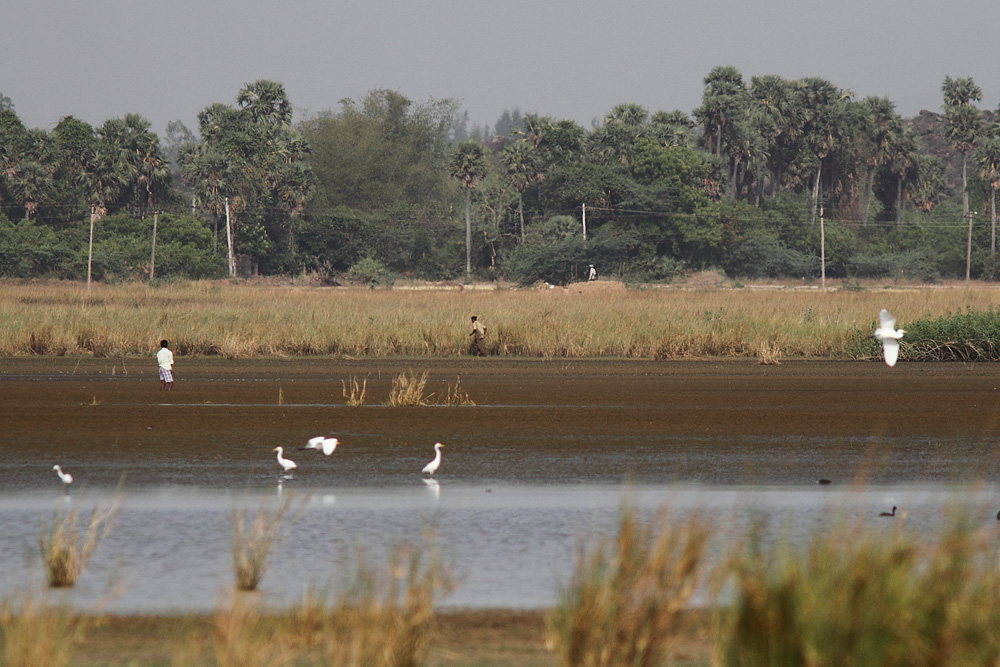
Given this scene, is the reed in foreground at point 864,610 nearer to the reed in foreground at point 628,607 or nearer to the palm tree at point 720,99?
the reed in foreground at point 628,607

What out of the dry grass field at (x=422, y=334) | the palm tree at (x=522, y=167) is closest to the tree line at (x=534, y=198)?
the palm tree at (x=522, y=167)

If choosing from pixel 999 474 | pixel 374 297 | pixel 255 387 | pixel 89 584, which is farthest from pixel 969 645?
pixel 374 297

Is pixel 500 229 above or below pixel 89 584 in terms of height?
above

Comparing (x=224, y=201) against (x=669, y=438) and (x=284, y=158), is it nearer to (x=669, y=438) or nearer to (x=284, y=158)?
(x=284, y=158)

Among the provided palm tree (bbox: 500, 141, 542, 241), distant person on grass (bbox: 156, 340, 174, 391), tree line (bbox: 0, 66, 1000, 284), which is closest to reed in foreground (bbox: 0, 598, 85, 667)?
distant person on grass (bbox: 156, 340, 174, 391)

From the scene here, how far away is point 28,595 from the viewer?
537 centimetres

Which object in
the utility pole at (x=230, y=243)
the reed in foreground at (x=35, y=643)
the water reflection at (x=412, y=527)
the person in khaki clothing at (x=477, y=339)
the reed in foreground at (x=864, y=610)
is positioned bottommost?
the water reflection at (x=412, y=527)

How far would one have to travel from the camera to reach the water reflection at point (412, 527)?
768cm

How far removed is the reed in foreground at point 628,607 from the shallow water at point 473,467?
1.02 ft

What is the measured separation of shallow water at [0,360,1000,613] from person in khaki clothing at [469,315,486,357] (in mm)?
3967

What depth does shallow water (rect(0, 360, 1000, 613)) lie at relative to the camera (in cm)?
836

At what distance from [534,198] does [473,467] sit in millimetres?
79170

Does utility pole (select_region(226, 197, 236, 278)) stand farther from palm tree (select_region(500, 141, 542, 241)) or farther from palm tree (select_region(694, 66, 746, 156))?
palm tree (select_region(694, 66, 746, 156))

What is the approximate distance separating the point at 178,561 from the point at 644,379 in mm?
15507
